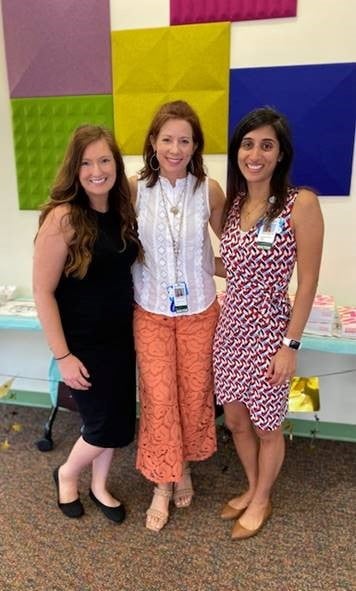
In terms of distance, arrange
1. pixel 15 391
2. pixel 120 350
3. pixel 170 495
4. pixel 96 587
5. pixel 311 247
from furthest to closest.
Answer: pixel 15 391, pixel 170 495, pixel 120 350, pixel 96 587, pixel 311 247

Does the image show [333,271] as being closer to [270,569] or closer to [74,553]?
[270,569]

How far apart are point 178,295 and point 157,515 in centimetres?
93

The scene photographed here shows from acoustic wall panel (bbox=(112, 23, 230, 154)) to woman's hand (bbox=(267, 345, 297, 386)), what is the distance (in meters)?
1.13

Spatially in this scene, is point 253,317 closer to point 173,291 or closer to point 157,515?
point 173,291

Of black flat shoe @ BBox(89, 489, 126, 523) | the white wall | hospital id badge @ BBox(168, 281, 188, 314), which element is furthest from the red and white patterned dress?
the white wall

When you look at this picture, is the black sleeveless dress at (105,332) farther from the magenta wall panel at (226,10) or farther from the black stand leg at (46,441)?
the magenta wall panel at (226,10)

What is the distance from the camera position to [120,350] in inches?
69.0

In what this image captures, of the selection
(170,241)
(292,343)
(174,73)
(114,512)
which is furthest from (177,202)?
(114,512)

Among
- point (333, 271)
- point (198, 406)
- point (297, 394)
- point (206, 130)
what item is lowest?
point (297, 394)

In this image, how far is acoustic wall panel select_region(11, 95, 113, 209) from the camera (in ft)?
7.73

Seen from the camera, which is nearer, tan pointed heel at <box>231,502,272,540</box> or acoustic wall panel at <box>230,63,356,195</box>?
tan pointed heel at <box>231,502,272,540</box>

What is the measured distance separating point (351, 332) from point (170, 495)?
106 cm

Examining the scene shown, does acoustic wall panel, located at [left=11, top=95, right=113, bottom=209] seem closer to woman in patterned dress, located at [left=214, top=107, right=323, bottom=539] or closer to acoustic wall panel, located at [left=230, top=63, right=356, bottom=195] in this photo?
acoustic wall panel, located at [left=230, top=63, right=356, bottom=195]

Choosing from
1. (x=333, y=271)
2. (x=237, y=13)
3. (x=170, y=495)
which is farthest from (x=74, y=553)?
(x=237, y=13)
